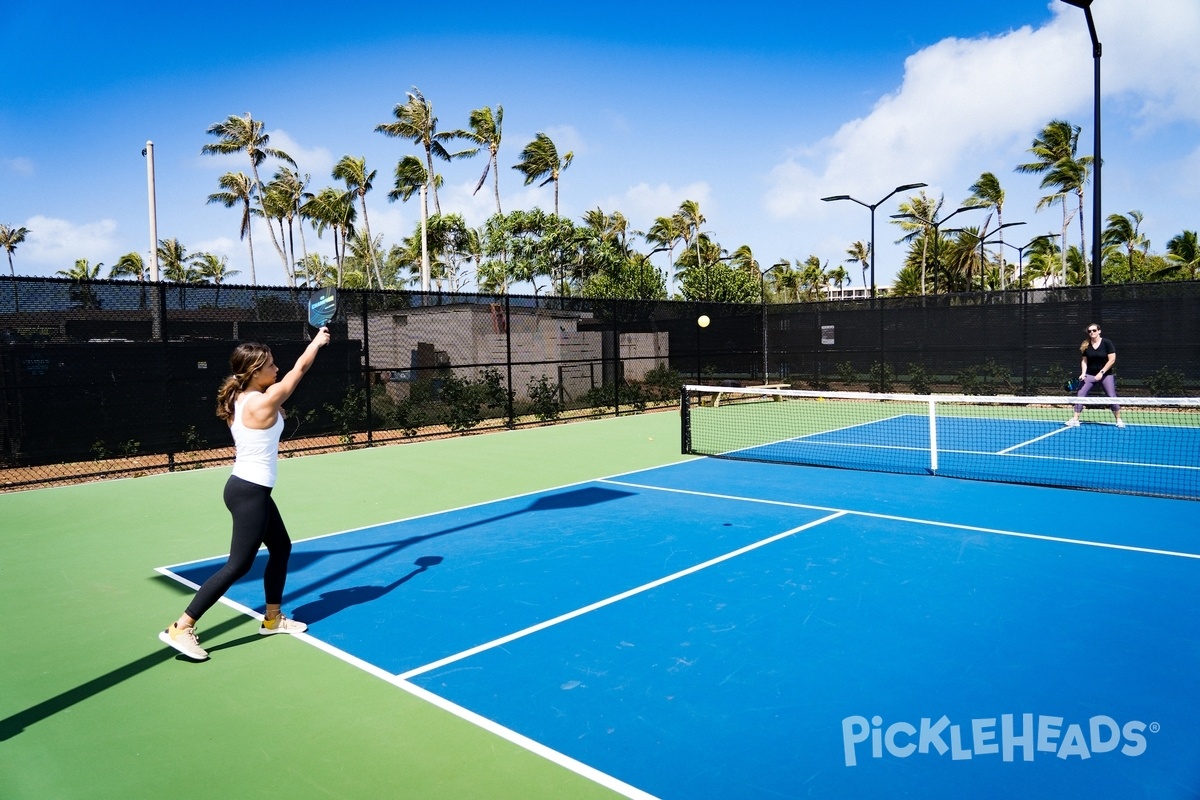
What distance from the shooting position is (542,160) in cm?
4016

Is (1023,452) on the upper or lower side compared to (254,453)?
lower

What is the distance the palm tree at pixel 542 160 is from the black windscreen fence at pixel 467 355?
19108 mm

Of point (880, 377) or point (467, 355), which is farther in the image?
point (880, 377)

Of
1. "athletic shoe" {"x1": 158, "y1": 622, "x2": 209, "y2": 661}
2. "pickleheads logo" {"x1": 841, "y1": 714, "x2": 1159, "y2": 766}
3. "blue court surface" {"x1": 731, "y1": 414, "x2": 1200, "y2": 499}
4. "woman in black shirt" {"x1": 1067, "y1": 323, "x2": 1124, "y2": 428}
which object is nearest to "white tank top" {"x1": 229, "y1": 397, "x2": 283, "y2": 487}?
"athletic shoe" {"x1": 158, "y1": 622, "x2": 209, "y2": 661}

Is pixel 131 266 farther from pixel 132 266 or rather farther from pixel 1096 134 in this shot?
pixel 1096 134

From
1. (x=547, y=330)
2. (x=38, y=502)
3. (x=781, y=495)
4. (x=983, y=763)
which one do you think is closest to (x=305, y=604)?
(x=983, y=763)

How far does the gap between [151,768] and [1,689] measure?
61.4 inches

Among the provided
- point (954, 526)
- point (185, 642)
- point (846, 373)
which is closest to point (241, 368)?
point (185, 642)

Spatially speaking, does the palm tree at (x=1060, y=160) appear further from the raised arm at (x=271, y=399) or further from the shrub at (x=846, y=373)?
the raised arm at (x=271, y=399)

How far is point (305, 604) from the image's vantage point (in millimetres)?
5762

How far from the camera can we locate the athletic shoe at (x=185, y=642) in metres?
4.69

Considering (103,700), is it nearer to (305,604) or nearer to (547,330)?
(305,604)

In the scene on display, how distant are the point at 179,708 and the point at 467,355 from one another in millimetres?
14542

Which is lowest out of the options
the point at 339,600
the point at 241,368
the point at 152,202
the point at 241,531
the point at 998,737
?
the point at 998,737
